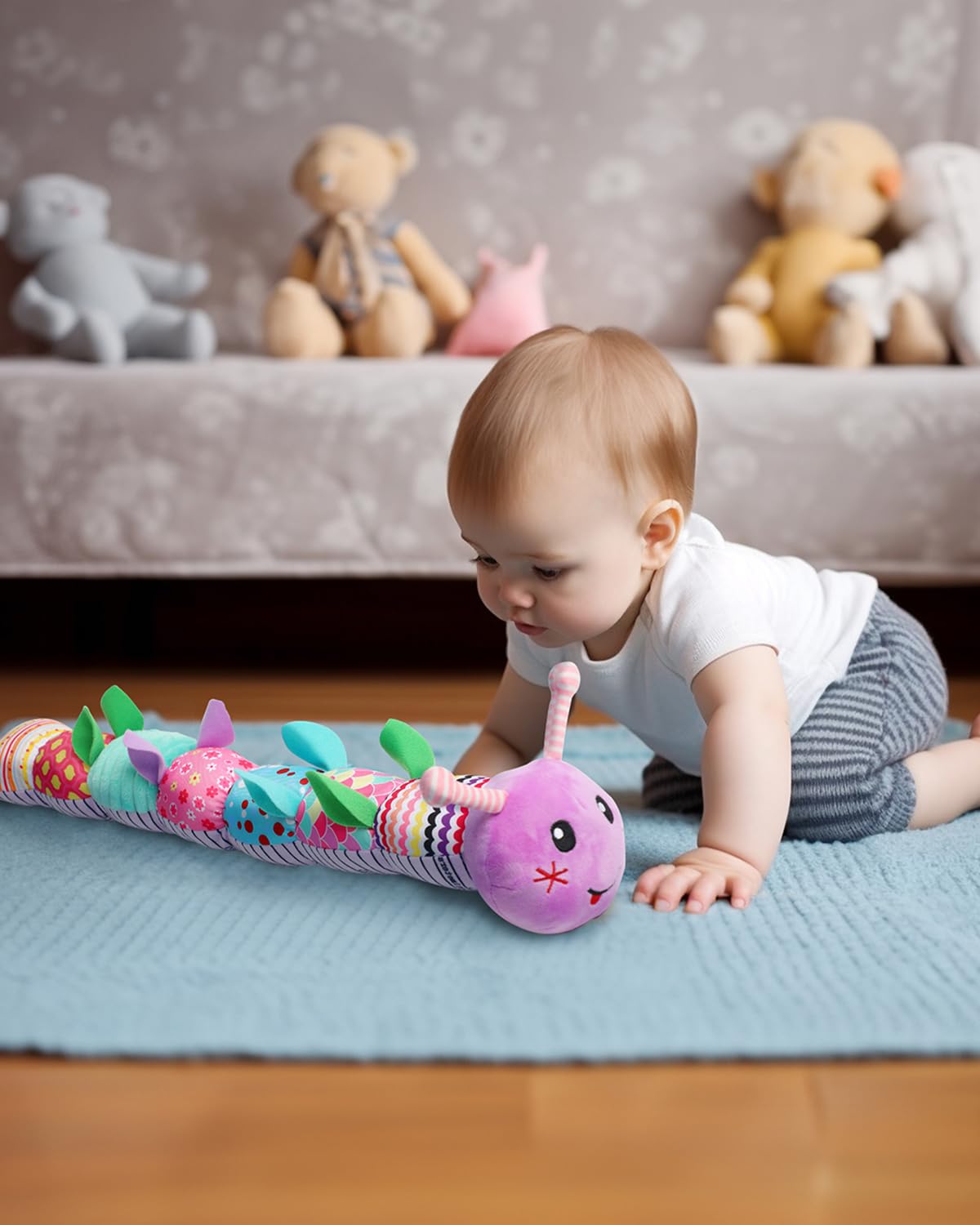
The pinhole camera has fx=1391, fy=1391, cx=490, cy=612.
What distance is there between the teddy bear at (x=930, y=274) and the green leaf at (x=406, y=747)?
1153 mm

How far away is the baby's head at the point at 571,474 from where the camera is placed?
88 centimetres

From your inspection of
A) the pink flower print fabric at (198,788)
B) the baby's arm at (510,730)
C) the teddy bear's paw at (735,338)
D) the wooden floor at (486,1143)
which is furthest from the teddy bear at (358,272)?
the wooden floor at (486,1143)

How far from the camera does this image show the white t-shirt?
95 cm

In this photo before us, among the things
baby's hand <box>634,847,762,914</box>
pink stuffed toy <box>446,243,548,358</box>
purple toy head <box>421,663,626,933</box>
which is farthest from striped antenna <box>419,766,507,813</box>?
pink stuffed toy <box>446,243,548,358</box>

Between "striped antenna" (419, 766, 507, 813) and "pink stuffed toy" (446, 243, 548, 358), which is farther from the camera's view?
"pink stuffed toy" (446, 243, 548, 358)

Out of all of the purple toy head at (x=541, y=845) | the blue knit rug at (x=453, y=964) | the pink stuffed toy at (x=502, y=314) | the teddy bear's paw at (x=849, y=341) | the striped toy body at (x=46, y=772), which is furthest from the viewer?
the pink stuffed toy at (x=502, y=314)

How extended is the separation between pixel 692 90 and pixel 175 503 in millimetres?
1054

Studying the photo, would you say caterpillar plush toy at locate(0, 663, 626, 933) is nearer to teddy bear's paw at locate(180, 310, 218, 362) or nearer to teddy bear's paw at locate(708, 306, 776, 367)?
teddy bear's paw at locate(180, 310, 218, 362)

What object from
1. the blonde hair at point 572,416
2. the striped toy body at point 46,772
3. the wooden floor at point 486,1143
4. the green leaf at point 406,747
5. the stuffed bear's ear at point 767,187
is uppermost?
the stuffed bear's ear at point 767,187

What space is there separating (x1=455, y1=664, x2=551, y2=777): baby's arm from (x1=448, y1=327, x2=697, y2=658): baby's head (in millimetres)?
154

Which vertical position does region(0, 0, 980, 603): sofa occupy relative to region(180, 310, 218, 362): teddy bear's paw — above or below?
above

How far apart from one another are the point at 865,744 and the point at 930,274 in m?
1.03

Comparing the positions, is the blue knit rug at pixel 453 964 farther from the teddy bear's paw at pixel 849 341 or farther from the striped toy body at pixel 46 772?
the teddy bear's paw at pixel 849 341

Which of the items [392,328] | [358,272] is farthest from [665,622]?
[358,272]
